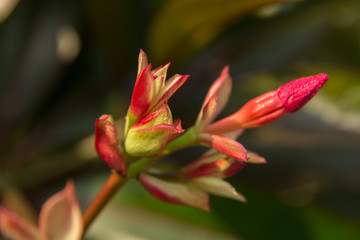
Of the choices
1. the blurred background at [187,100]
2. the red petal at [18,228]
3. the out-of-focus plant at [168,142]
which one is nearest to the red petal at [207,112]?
the out-of-focus plant at [168,142]

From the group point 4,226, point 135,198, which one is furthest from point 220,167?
point 135,198

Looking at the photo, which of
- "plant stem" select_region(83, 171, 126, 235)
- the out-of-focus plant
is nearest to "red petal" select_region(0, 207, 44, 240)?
the out-of-focus plant

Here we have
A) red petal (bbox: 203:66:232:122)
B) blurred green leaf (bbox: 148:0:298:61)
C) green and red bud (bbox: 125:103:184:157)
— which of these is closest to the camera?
green and red bud (bbox: 125:103:184:157)

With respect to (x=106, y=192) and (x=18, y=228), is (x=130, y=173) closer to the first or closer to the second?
(x=106, y=192)

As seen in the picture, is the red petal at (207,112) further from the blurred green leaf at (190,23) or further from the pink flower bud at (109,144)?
the blurred green leaf at (190,23)

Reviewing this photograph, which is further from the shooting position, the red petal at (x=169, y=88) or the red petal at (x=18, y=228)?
the red petal at (x=18, y=228)

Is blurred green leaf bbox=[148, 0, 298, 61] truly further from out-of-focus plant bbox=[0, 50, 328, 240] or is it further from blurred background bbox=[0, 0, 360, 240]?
out-of-focus plant bbox=[0, 50, 328, 240]

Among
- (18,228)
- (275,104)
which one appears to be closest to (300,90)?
(275,104)
